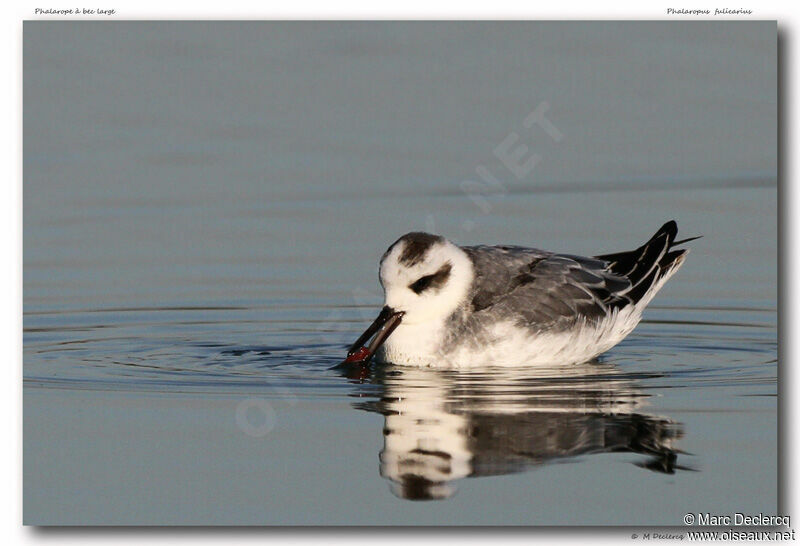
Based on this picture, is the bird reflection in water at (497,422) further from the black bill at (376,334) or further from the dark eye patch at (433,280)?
the dark eye patch at (433,280)

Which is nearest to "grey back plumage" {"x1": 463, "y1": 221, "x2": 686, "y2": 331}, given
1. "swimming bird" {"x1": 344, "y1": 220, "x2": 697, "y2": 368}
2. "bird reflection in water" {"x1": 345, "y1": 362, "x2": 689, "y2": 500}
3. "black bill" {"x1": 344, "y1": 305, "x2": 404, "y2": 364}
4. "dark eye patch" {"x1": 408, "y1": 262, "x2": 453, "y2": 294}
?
"swimming bird" {"x1": 344, "y1": 220, "x2": 697, "y2": 368}

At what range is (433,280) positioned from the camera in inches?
680

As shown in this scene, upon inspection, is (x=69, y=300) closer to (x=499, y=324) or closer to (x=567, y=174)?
(x=499, y=324)

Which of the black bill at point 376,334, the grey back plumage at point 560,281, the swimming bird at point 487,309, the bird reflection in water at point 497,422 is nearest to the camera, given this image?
the bird reflection in water at point 497,422

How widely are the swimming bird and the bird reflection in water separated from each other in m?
0.25

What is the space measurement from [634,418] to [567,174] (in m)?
10.5

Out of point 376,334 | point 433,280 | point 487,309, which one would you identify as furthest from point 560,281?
point 376,334

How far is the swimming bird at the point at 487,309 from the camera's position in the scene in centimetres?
1714

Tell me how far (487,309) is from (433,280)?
70 cm

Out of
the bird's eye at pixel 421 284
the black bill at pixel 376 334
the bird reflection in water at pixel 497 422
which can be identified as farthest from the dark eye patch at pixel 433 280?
the bird reflection in water at pixel 497 422

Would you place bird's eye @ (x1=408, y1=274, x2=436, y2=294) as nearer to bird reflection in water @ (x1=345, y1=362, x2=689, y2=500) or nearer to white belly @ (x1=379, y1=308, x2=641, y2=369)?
white belly @ (x1=379, y1=308, x2=641, y2=369)

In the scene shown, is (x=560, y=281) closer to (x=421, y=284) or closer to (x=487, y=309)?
(x=487, y=309)

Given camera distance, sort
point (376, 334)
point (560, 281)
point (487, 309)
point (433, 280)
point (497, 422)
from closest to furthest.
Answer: point (497, 422), point (376, 334), point (433, 280), point (487, 309), point (560, 281)

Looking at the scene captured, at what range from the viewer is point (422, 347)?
1727 centimetres
